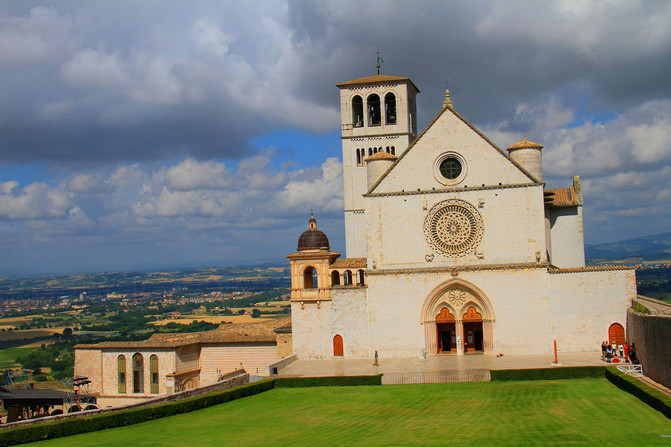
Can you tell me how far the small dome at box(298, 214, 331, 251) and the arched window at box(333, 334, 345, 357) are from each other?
673 cm

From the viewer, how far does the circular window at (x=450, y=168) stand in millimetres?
45438

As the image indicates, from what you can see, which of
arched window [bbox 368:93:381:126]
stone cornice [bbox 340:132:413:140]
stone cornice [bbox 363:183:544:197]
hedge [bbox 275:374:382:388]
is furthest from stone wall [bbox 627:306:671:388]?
arched window [bbox 368:93:381:126]

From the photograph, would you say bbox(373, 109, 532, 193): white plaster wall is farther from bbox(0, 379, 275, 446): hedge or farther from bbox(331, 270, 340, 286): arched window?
bbox(0, 379, 275, 446): hedge

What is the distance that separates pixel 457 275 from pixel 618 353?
1066cm

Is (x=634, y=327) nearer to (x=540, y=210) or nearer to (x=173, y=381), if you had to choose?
(x=540, y=210)

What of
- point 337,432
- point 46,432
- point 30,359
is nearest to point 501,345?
point 337,432

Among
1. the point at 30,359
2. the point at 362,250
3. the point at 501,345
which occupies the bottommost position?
the point at 30,359

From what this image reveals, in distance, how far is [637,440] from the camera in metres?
21.6

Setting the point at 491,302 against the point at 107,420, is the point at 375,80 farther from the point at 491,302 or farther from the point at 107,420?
the point at 107,420

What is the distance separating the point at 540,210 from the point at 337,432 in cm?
2314

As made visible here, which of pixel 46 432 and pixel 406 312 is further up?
pixel 406 312

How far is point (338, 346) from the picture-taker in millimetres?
46969

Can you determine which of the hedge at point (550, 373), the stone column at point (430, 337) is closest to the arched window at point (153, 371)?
the stone column at point (430, 337)

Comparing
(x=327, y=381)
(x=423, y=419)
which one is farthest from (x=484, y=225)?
(x=423, y=419)
